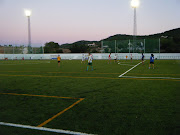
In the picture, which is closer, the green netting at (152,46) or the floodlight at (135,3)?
the floodlight at (135,3)

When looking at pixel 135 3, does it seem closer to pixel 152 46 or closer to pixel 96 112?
pixel 152 46

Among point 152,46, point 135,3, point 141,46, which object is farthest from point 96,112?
point 152,46

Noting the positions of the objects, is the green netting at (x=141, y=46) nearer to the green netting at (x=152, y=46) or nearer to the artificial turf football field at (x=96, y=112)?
the green netting at (x=152, y=46)

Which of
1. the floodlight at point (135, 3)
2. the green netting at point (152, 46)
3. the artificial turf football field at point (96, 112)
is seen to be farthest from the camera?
the green netting at point (152, 46)

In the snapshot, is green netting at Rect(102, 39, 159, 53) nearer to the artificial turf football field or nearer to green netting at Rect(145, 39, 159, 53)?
green netting at Rect(145, 39, 159, 53)

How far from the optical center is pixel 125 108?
18.7ft

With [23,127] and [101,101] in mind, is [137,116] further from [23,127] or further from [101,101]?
[23,127]

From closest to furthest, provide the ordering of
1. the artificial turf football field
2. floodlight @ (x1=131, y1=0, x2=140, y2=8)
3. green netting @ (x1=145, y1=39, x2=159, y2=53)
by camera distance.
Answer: the artificial turf football field, floodlight @ (x1=131, y1=0, x2=140, y2=8), green netting @ (x1=145, y1=39, x2=159, y2=53)

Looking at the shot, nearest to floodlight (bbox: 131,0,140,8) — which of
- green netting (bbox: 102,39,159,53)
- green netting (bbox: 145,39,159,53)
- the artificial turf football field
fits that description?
green netting (bbox: 102,39,159,53)

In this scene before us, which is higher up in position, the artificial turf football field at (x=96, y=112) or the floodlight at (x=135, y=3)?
the floodlight at (x=135, y=3)

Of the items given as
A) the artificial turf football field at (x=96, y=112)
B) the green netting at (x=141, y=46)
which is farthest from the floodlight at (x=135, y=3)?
the artificial turf football field at (x=96, y=112)

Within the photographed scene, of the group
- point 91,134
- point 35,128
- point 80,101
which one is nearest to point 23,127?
point 35,128

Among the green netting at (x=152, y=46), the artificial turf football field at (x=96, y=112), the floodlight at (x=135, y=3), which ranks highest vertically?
the floodlight at (x=135, y=3)

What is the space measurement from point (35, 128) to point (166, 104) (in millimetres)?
4303
